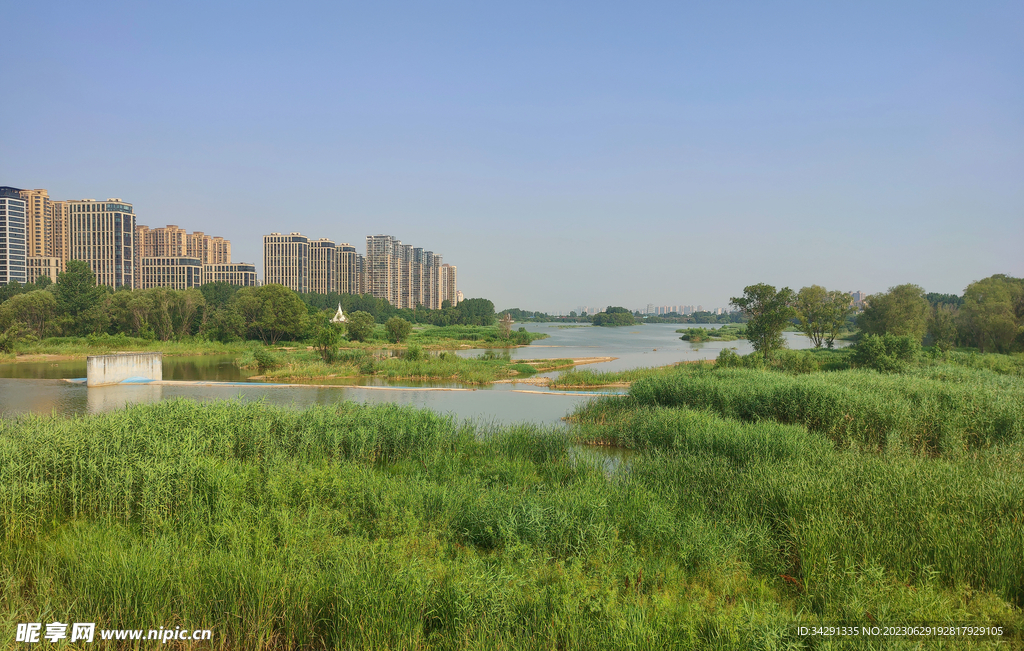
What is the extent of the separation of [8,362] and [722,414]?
137ft

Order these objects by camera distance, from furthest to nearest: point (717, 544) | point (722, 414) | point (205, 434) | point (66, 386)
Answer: point (66, 386)
point (722, 414)
point (205, 434)
point (717, 544)

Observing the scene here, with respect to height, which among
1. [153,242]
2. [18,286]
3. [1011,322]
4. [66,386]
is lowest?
[66,386]

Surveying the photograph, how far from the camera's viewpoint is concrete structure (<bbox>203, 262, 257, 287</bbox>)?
106 m

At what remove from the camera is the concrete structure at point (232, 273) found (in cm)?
10588

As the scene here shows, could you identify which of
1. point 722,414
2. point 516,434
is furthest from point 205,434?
point 722,414

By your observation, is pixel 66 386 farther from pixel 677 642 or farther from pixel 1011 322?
pixel 1011 322

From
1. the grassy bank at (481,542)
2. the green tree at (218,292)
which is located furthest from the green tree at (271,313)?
the grassy bank at (481,542)

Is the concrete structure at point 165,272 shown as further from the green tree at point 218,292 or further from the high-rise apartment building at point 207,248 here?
the green tree at point 218,292

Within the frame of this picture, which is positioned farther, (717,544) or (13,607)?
(717,544)

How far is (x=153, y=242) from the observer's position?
373ft

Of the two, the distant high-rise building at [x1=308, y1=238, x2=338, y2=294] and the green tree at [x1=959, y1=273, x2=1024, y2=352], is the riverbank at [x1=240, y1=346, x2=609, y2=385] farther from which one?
the distant high-rise building at [x1=308, y1=238, x2=338, y2=294]

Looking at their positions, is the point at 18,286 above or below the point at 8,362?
above

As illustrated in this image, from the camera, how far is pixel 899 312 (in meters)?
37.2

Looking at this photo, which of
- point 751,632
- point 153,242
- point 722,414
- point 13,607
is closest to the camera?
point 751,632
